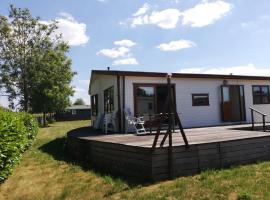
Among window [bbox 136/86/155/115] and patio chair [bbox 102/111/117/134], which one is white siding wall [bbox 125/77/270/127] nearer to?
window [bbox 136/86/155/115]

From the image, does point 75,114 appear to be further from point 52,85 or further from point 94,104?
point 94,104

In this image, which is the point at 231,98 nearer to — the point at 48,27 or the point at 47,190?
the point at 47,190

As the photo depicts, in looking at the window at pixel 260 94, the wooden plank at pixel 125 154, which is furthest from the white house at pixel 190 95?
the wooden plank at pixel 125 154

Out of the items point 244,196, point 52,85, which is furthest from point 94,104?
point 52,85

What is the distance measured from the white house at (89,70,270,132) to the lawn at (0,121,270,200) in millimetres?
4863

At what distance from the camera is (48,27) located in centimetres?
3597

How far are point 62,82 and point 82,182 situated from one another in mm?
29752

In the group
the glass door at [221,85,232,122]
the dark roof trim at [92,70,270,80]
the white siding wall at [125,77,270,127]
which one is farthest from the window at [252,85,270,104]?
the glass door at [221,85,232,122]

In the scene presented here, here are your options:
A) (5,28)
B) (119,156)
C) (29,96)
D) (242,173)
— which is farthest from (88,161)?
(5,28)

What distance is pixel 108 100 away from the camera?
569 inches

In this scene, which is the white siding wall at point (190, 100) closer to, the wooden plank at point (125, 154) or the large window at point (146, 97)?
the large window at point (146, 97)

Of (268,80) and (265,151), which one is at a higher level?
(268,80)

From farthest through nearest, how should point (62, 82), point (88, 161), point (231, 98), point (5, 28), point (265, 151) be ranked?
point (62, 82) → point (5, 28) → point (231, 98) → point (88, 161) → point (265, 151)

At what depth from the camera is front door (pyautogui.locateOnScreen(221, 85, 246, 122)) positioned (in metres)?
15.2
